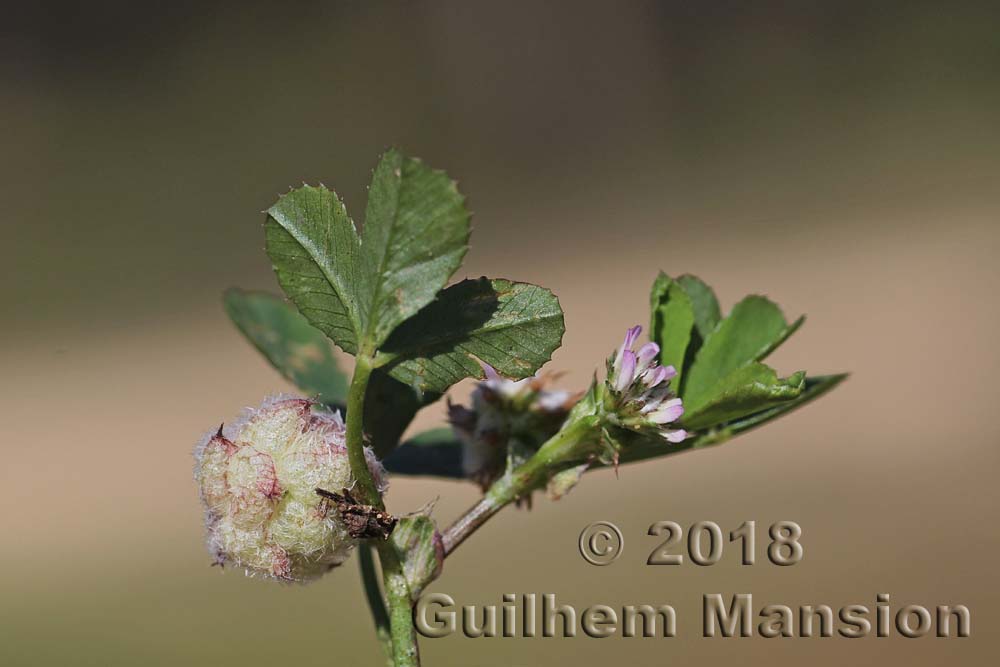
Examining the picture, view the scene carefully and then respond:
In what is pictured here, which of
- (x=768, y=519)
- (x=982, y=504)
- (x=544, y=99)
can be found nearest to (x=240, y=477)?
(x=768, y=519)

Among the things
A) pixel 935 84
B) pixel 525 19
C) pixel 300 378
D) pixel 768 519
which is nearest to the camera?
pixel 300 378

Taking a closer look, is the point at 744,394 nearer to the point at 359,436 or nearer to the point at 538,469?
the point at 538,469

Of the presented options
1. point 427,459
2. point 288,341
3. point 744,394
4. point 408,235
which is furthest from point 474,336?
point 288,341

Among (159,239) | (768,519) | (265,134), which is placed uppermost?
(265,134)

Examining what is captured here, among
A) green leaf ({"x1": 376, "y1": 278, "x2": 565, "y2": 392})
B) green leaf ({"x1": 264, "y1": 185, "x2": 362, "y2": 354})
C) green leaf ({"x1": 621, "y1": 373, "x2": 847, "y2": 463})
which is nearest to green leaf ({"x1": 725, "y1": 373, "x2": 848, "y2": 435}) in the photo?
green leaf ({"x1": 621, "y1": 373, "x2": 847, "y2": 463})

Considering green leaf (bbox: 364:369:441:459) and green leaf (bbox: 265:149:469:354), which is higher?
green leaf (bbox: 265:149:469:354)

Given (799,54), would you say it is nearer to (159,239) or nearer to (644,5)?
(644,5)

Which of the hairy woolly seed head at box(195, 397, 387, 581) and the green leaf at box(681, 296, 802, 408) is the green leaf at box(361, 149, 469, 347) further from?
the green leaf at box(681, 296, 802, 408)
